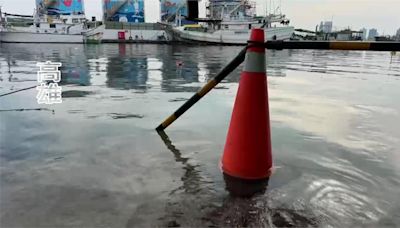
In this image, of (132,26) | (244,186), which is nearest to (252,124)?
(244,186)

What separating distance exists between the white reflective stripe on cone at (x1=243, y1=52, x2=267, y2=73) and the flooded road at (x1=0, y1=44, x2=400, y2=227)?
101 cm

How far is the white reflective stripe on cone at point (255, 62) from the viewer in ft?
10.5

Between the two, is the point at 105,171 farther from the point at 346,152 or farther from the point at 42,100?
the point at 42,100

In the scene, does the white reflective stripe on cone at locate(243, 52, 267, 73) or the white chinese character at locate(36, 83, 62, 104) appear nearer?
the white reflective stripe on cone at locate(243, 52, 267, 73)

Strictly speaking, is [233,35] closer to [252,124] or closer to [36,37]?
[36,37]

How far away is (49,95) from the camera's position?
7.13m

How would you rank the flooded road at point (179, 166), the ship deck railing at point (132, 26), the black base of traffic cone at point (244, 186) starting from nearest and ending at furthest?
the flooded road at point (179, 166) < the black base of traffic cone at point (244, 186) < the ship deck railing at point (132, 26)

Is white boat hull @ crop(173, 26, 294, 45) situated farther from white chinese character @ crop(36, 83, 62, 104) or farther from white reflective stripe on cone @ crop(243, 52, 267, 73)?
white reflective stripe on cone @ crop(243, 52, 267, 73)

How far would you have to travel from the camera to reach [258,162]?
3217mm

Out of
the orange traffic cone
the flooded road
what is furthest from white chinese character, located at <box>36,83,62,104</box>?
the orange traffic cone

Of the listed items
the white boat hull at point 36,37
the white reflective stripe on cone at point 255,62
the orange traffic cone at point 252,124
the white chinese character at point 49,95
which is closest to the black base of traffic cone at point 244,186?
the orange traffic cone at point 252,124

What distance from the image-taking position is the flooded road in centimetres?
256

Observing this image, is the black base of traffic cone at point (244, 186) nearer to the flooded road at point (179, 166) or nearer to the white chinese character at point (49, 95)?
the flooded road at point (179, 166)

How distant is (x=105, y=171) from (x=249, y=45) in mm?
1793
